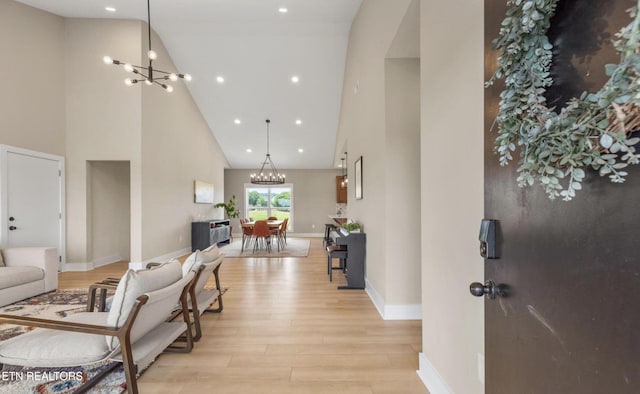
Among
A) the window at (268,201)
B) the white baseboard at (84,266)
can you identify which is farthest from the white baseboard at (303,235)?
the white baseboard at (84,266)

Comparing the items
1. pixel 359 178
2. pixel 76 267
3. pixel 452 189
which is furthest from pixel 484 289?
pixel 76 267

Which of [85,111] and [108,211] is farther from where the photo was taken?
[108,211]

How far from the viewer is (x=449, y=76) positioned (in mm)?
1570

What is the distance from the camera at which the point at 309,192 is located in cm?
1115

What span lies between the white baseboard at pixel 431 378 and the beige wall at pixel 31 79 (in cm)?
625

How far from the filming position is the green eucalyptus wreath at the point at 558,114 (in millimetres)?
530

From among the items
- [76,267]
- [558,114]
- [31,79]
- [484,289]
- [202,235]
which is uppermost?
[31,79]

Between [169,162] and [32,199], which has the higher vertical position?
[169,162]

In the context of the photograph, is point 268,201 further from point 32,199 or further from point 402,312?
point 402,312

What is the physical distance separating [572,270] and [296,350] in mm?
2135

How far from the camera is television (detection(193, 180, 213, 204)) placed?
7496mm

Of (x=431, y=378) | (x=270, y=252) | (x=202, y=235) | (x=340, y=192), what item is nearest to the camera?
(x=431, y=378)

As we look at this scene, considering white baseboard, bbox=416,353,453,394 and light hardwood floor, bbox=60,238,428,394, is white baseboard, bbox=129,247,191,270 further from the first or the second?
white baseboard, bbox=416,353,453,394

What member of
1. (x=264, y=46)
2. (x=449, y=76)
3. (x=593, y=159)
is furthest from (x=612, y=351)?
(x=264, y=46)
